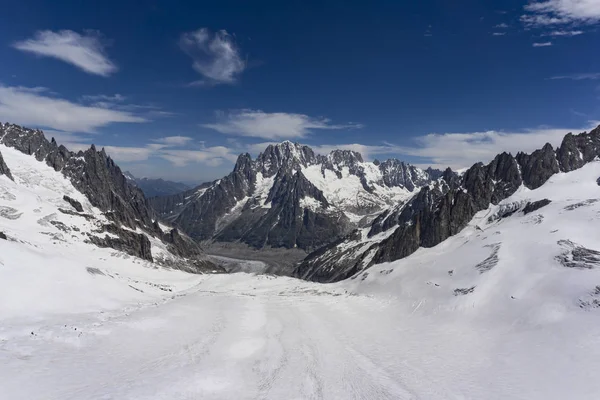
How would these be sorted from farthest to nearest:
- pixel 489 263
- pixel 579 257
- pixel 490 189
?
pixel 490 189, pixel 489 263, pixel 579 257

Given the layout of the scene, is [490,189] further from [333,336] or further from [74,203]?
[74,203]

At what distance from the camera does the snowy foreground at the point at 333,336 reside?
1919 centimetres

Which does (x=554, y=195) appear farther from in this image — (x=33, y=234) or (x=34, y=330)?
(x=33, y=234)

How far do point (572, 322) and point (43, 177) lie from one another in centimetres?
21710

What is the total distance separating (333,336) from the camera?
31.2 metres

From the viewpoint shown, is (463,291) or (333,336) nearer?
(333,336)

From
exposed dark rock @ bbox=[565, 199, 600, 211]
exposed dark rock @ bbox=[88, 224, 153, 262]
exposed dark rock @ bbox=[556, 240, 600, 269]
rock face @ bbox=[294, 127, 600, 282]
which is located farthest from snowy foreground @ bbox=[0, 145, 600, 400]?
exposed dark rock @ bbox=[88, 224, 153, 262]

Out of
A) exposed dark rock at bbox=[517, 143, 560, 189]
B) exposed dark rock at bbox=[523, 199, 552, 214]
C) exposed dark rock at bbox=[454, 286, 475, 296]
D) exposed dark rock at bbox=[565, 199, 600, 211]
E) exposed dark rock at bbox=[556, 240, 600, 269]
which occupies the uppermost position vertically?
exposed dark rock at bbox=[517, 143, 560, 189]

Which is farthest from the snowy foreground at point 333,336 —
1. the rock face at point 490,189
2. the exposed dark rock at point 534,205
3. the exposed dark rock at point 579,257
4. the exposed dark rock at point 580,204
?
the rock face at point 490,189

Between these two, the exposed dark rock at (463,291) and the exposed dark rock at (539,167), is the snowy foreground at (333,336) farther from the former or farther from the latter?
the exposed dark rock at (539,167)

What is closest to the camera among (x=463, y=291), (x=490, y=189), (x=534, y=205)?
(x=463, y=291)

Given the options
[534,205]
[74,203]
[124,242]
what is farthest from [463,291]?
[74,203]

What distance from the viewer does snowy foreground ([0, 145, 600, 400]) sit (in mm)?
19188

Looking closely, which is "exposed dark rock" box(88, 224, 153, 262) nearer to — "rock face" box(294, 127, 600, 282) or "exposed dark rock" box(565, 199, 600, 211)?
"rock face" box(294, 127, 600, 282)
